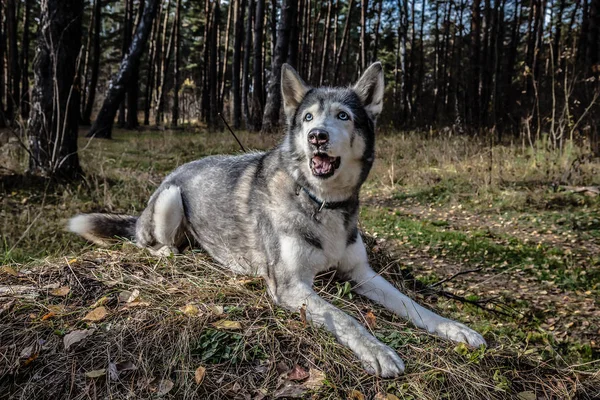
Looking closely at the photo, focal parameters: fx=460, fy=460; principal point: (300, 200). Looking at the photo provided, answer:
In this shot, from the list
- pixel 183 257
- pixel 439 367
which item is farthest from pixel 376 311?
pixel 183 257

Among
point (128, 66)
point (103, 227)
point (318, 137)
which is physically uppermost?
point (128, 66)

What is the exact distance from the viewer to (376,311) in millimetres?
3098

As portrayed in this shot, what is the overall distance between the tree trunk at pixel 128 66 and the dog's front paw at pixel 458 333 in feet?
37.7

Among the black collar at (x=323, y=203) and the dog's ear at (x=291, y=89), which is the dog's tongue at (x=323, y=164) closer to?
the black collar at (x=323, y=203)

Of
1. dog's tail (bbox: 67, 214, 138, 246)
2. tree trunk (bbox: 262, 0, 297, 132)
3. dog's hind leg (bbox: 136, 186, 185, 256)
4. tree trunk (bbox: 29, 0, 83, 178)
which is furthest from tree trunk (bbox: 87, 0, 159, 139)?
dog's hind leg (bbox: 136, 186, 185, 256)

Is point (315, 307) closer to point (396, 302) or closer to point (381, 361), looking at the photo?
point (381, 361)

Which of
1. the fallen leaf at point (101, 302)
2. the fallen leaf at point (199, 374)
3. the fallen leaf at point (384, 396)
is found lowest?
the fallen leaf at point (384, 396)

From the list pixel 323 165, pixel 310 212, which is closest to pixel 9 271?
pixel 310 212

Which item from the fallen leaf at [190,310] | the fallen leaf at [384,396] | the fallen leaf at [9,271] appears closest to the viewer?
the fallen leaf at [384,396]

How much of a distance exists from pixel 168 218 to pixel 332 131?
72.1 inches

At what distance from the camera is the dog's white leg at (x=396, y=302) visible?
2793 millimetres

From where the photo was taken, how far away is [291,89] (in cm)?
349

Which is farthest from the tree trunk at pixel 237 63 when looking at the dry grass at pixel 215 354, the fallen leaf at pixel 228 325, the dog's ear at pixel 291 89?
the fallen leaf at pixel 228 325

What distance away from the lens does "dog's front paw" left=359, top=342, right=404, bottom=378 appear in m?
2.36
